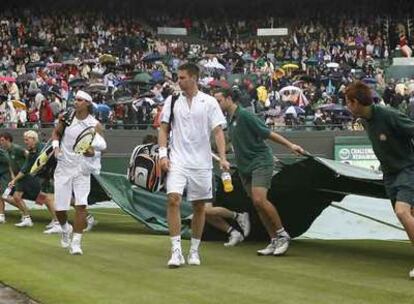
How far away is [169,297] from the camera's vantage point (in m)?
7.09

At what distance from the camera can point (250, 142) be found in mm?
10031

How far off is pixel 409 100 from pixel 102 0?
62.3 feet

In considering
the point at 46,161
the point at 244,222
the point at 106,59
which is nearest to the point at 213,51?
the point at 106,59

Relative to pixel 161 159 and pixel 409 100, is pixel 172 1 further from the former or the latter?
pixel 161 159

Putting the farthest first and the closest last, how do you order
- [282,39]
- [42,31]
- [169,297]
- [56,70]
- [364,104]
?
1. [282,39]
2. [42,31]
3. [56,70]
4. [364,104]
5. [169,297]

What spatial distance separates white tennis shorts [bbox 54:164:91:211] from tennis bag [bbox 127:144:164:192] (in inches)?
41.3

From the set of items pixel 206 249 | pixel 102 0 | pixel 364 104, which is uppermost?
pixel 102 0

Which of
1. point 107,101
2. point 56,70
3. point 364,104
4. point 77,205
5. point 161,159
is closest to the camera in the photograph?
point 364,104

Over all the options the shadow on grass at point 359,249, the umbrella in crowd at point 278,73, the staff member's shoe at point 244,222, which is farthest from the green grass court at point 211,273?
the umbrella in crowd at point 278,73

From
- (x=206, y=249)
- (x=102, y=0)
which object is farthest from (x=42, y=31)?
(x=206, y=249)

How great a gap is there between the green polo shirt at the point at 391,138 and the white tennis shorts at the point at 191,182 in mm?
1698

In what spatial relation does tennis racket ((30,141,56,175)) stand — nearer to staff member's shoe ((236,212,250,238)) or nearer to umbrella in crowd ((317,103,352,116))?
staff member's shoe ((236,212,250,238))

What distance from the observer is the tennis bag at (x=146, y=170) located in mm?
11312

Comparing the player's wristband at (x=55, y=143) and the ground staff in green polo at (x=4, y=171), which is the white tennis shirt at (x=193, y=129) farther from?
the ground staff in green polo at (x=4, y=171)
